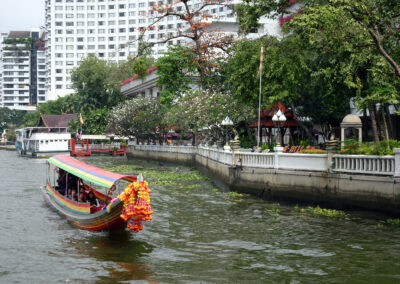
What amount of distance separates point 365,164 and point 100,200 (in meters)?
10.0

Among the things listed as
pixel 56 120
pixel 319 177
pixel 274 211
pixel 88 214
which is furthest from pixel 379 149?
pixel 56 120

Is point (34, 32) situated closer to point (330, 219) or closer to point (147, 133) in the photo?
point (147, 133)

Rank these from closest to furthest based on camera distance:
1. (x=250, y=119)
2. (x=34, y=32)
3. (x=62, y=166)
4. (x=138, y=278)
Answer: (x=138, y=278)
(x=62, y=166)
(x=250, y=119)
(x=34, y=32)

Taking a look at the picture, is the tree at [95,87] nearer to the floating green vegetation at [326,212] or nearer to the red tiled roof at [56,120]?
the red tiled roof at [56,120]

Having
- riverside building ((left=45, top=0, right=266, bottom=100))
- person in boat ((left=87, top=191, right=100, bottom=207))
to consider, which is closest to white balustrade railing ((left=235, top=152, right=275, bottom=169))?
person in boat ((left=87, top=191, right=100, bottom=207))

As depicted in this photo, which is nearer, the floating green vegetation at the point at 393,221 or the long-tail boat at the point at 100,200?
the long-tail boat at the point at 100,200

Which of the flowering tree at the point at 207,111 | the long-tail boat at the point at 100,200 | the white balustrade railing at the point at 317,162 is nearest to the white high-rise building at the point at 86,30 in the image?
the flowering tree at the point at 207,111

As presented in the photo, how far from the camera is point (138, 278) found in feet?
38.5

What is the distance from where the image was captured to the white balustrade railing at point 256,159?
72.3 feet

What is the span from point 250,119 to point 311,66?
940 cm

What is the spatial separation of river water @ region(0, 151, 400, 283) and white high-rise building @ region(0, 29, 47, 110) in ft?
506

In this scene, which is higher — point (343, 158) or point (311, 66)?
point (311, 66)

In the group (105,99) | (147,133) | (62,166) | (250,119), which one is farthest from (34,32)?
(62,166)

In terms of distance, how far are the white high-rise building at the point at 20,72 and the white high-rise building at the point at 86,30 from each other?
32.8 meters
